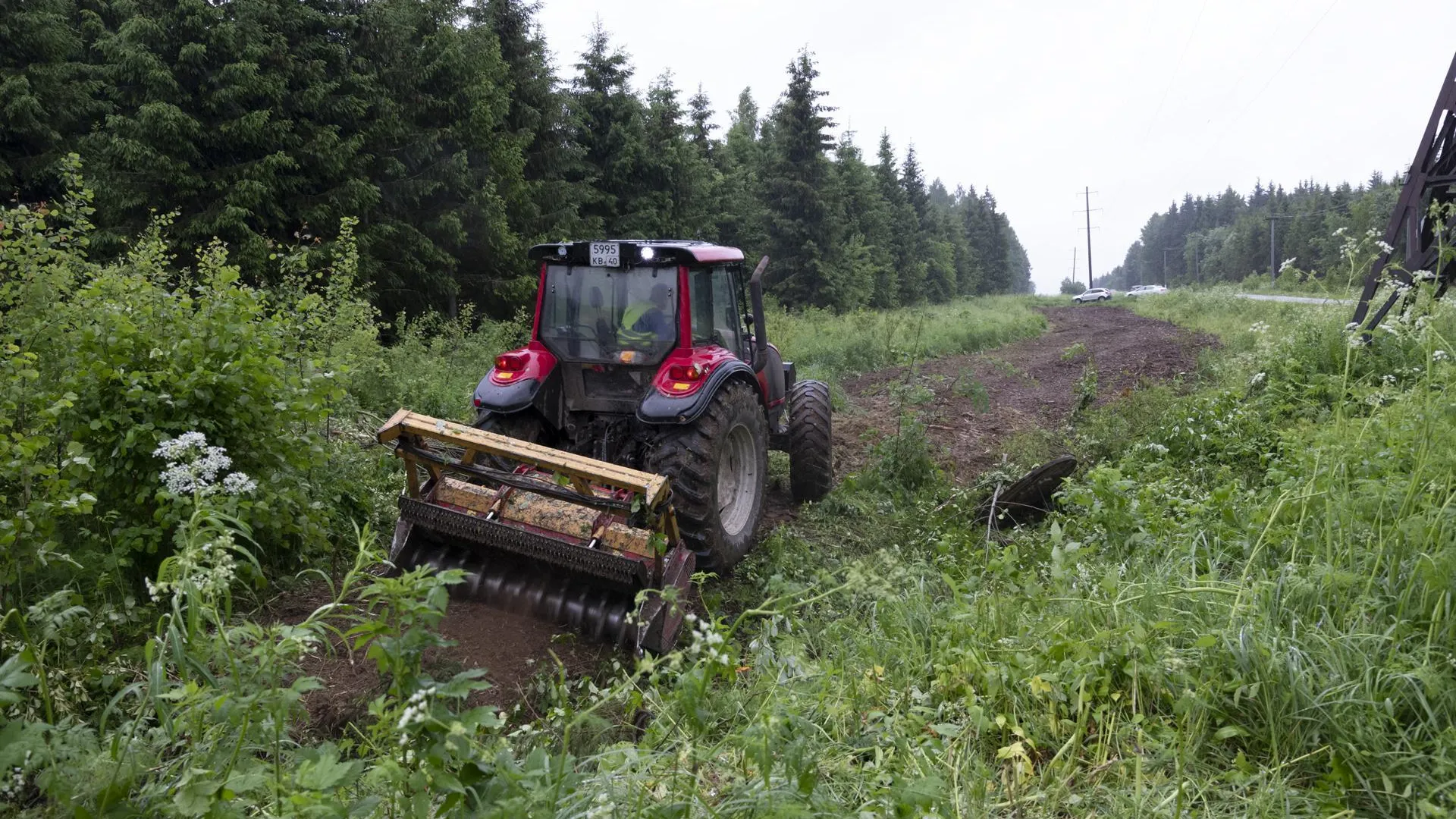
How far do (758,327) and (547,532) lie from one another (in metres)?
2.89

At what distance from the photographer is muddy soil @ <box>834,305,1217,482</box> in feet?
29.3

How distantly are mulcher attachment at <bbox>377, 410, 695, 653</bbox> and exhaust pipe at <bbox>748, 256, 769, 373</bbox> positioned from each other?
223 centimetres

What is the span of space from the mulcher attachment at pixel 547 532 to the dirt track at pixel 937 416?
0.52 feet

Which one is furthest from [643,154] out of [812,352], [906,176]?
[906,176]

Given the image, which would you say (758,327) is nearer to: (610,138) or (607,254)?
(607,254)

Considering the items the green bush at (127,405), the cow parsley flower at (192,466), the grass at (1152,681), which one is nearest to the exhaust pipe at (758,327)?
the grass at (1152,681)

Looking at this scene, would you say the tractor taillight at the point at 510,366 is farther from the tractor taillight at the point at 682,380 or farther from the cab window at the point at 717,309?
the cab window at the point at 717,309

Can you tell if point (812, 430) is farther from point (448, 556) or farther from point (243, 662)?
point (243, 662)

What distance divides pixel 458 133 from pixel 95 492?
1353cm

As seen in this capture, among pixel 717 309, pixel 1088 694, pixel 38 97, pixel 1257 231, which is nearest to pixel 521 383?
pixel 717 309

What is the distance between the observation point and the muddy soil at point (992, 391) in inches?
352

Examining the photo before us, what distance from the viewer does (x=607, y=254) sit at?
18.1ft

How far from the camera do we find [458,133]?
16.1 meters

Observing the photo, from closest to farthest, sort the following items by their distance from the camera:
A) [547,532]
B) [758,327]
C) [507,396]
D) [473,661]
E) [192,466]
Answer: [192,466] → [473,661] → [547,532] → [507,396] → [758,327]
